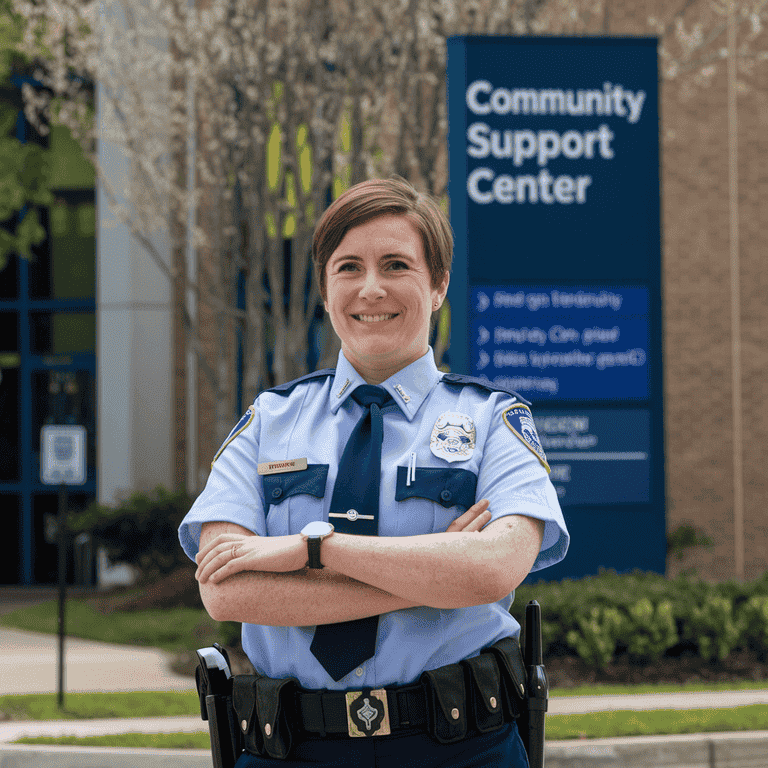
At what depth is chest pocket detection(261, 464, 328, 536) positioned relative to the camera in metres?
2.20

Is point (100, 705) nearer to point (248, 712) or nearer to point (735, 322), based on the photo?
point (248, 712)

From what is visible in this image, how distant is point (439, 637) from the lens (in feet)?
7.05

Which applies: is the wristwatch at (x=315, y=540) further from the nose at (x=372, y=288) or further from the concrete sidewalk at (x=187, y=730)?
the concrete sidewalk at (x=187, y=730)

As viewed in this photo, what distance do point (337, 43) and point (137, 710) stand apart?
23.2 feet

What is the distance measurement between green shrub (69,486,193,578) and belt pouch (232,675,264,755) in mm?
10604

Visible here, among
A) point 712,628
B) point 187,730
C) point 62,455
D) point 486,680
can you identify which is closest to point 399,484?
point 486,680

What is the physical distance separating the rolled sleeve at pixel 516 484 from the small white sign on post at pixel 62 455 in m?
6.57

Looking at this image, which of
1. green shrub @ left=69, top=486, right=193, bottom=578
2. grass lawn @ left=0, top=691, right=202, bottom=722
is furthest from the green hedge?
green shrub @ left=69, top=486, right=193, bottom=578

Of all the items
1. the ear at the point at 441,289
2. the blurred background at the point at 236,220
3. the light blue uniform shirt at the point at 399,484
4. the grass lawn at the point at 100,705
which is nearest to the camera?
the light blue uniform shirt at the point at 399,484

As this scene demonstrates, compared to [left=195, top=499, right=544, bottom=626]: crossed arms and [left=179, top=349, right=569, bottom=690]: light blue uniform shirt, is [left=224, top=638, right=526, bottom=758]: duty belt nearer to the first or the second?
[left=179, top=349, right=569, bottom=690]: light blue uniform shirt

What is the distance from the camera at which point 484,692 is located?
83.7 inches

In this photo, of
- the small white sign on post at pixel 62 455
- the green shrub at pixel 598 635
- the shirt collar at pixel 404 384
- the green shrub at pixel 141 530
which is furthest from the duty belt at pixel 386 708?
the green shrub at pixel 141 530

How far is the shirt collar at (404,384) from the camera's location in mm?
2301

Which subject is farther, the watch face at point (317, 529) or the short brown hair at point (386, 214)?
the short brown hair at point (386, 214)
